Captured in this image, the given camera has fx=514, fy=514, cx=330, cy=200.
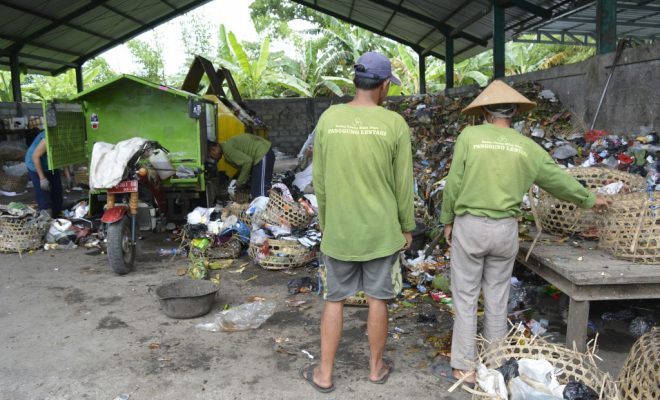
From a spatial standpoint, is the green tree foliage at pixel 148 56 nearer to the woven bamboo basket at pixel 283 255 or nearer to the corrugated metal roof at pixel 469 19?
the corrugated metal roof at pixel 469 19

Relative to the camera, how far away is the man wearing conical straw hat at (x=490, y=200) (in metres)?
3.04

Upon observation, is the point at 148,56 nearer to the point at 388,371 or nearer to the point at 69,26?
the point at 69,26

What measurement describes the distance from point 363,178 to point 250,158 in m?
4.91

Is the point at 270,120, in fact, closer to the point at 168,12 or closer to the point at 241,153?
the point at 168,12

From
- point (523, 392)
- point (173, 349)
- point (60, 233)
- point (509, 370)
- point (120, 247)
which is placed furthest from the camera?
point (60, 233)

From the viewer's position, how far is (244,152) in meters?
7.76

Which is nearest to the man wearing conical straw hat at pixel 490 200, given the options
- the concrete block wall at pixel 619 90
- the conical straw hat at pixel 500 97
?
the conical straw hat at pixel 500 97

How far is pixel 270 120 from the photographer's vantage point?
17.5 m

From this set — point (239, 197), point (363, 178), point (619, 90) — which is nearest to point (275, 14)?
point (239, 197)

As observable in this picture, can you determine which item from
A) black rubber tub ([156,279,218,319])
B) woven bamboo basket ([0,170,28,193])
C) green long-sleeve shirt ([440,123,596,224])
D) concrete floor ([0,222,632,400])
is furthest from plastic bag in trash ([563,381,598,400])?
woven bamboo basket ([0,170,28,193])

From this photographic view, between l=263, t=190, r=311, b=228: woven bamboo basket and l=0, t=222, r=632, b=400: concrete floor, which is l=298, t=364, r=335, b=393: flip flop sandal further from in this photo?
l=263, t=190, r=311, b=228: woven bamboo basket

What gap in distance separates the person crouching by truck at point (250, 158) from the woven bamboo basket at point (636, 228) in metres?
5.07

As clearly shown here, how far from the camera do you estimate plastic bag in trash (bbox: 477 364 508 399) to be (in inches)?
89.4

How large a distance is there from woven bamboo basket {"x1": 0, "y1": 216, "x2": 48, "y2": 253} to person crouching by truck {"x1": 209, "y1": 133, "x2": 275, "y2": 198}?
2.58 meters
